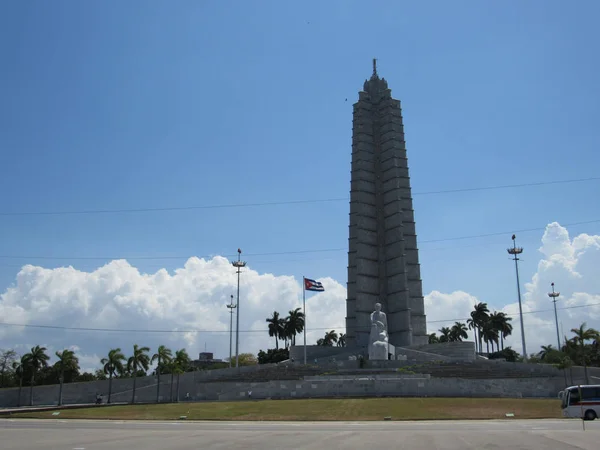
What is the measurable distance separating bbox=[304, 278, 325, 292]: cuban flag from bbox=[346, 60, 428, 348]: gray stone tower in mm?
13431

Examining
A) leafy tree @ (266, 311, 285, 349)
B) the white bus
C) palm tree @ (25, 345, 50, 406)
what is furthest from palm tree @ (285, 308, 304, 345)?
the white bus

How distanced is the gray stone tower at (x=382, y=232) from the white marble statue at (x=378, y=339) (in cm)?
942

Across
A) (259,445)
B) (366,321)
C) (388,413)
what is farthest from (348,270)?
(259,445)

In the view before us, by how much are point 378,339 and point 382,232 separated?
75.0ft

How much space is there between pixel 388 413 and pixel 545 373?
1004 inches

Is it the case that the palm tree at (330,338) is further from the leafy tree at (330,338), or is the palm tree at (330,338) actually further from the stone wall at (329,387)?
the stone wall at (329,387)

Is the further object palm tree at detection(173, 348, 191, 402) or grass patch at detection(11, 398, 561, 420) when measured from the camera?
palm tree at detection(173, 348, 191, 402)

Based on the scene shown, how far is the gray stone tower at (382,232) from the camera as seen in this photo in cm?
7194

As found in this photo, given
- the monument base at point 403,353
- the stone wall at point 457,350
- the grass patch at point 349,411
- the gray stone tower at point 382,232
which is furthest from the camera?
the gray stone tower at point 382,232

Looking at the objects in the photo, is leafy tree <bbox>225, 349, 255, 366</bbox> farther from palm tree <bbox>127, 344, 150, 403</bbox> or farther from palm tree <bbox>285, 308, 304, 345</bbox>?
palm tree <bbox>127, 344, 150, 403</bbox>

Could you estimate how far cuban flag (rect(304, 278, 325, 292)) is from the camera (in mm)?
60597

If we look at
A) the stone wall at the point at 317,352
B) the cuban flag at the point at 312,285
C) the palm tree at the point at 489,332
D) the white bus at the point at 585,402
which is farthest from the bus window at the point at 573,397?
the palm tree at the point at 489,332

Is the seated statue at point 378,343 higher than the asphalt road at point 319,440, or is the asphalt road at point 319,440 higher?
the seated statue at point 378,343

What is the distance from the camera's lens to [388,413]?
92.2 feet
